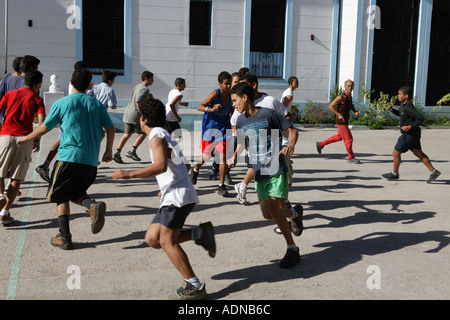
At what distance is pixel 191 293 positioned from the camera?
4.56 meters

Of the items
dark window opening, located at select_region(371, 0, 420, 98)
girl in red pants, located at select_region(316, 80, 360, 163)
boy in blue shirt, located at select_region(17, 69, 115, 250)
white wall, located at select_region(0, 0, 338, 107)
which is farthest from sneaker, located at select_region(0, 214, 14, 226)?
dark window opening, located at select_region(371, 0, 420, 98)

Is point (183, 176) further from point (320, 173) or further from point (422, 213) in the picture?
point (320, 173)

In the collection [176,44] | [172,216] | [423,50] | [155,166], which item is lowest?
[172,216]

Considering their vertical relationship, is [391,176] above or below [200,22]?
below

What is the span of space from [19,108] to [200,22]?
11.5 metres

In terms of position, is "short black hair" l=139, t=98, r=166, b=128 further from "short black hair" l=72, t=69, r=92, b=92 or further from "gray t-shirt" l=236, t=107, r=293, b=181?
"short black hair" l=72, t=69, r=92, b=92

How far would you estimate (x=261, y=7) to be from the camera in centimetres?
1805

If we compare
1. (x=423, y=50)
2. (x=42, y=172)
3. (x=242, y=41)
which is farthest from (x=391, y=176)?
(x=423, y=50)

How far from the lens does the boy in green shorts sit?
215 inches

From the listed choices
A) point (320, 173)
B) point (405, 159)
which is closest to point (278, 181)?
point (320, 173)

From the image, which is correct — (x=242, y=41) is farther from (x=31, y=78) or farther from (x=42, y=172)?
(x=31, y=78)

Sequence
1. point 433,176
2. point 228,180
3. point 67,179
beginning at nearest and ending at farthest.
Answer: point 67,179, point 228,180, point 433,176

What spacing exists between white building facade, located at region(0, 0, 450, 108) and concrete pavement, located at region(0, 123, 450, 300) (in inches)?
307

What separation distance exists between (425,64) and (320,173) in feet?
34.7
